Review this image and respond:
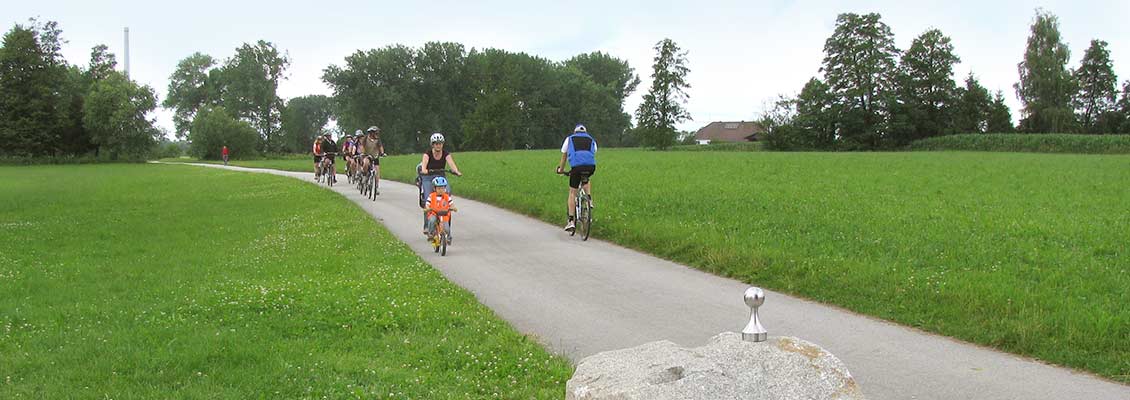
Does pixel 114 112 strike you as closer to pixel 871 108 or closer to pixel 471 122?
pixel 471 122

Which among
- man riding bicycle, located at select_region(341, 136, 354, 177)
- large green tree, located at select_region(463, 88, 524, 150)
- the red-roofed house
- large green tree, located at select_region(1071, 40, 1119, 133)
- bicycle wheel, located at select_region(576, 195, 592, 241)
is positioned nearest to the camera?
bicycle wheel, located at select_region(576, 195, 592, 241)

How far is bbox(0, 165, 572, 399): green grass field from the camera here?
5254mm

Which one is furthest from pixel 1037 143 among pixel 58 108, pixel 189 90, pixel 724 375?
pixel 189 90

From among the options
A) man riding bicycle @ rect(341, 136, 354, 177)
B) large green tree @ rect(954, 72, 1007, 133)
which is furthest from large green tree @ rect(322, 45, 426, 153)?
man riding bicycle @ rect(341, 136, 354, 177)

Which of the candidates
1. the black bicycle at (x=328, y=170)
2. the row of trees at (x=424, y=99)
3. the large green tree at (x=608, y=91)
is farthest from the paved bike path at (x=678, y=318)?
the large green tree at (x=608, y=91)

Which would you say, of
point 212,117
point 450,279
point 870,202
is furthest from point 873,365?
point 212,117

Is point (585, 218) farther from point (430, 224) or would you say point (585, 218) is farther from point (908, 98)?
point (908, 98)

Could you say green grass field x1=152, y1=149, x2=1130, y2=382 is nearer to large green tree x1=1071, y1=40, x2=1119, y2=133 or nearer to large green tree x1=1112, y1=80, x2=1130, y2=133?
large green tree x1=1112, y1=80, x2=1130, y2=133

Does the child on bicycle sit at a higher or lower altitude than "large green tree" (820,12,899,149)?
lower

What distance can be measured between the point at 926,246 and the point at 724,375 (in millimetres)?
8279

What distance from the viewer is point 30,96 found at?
241 feet

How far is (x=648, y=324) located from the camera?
287 inches

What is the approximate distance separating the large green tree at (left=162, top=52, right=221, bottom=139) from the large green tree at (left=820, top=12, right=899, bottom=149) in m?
80.5

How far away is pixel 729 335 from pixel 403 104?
96.6 m
